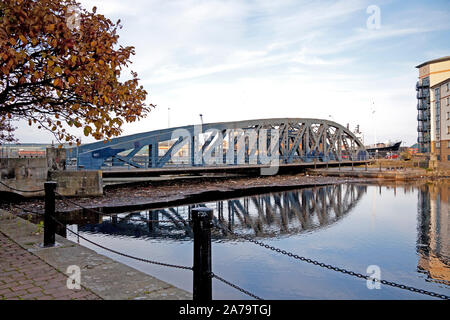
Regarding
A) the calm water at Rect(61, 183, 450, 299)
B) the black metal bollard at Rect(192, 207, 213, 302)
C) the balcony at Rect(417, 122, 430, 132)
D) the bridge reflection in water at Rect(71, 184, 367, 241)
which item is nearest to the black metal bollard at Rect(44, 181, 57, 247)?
the calm water at Rect(61, 183, 450, 299)

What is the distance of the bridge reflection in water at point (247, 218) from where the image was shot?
12.0 metres

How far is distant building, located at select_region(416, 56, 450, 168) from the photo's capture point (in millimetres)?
54234

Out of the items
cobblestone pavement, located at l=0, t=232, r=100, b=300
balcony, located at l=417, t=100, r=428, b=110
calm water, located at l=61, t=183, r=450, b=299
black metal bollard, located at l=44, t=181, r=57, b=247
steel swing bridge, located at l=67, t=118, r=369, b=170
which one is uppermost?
balcony, located at l=417, t=100, r=428, b=110

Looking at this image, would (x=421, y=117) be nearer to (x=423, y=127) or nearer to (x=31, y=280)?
(x=423, y=127)

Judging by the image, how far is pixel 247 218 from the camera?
15.0 meters

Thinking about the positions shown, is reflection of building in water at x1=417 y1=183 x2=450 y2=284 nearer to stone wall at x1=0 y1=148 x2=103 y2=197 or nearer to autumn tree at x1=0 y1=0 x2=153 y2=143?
autumn tree at x1=0 y1=0 x2=153 y2=143

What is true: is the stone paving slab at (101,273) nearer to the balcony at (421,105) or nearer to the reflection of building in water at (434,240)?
the reflection of building in water at (434,240)

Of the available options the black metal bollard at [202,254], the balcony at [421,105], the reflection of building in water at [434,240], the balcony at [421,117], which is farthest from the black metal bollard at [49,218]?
the balcony at [421,105]

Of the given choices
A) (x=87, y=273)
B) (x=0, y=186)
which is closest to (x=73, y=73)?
(x=87, y=273)

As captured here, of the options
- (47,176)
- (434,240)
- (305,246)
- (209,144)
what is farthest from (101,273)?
(209,144)

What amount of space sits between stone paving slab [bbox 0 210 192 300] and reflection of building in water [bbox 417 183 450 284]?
6.20 metres

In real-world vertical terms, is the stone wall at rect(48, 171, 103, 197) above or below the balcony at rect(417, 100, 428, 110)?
below

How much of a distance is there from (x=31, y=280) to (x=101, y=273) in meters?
0.97
